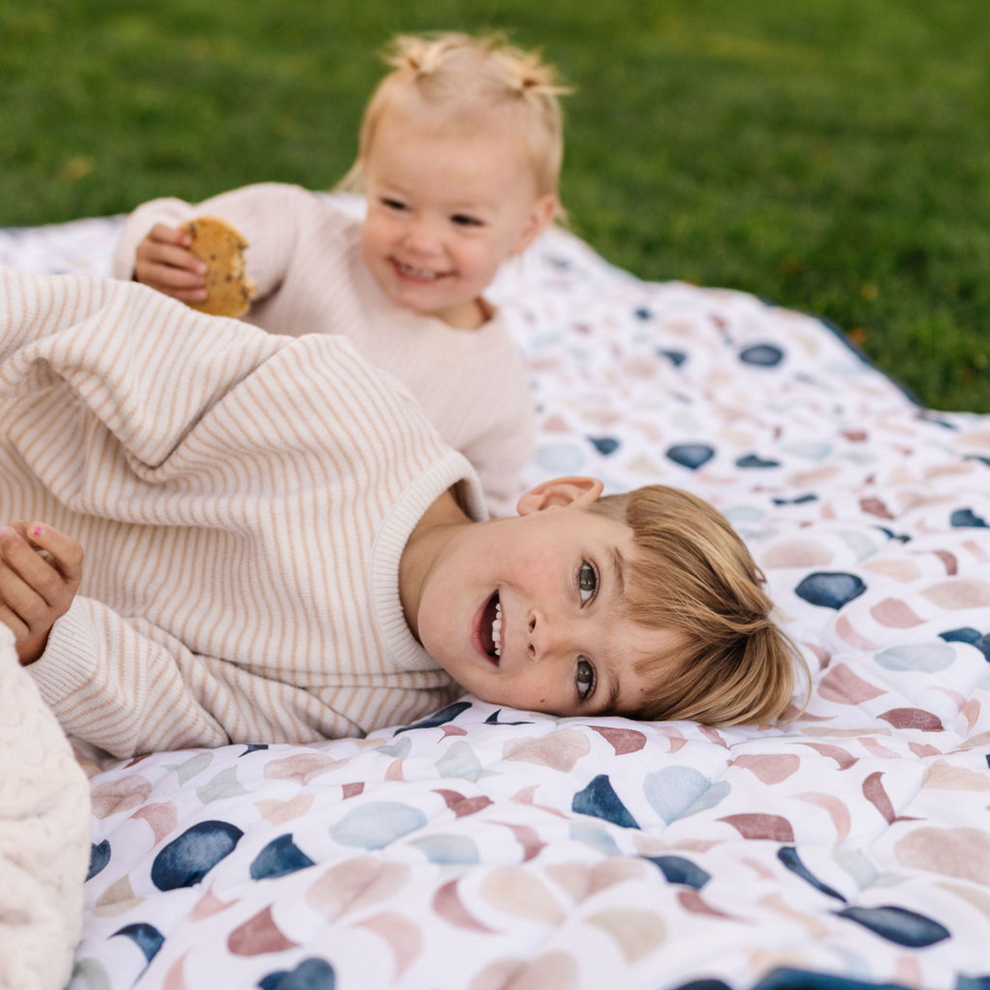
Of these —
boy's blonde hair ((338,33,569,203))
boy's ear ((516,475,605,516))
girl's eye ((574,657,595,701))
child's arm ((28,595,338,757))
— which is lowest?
child's arm ((28,595,338,757))

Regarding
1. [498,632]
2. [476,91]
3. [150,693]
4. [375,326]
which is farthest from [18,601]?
[476,91]

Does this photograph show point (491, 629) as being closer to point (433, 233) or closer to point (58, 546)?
point (58, 546)

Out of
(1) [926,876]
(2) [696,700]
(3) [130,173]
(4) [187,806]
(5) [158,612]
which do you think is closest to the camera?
(1) [926,876]

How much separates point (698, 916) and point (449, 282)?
1.89 m

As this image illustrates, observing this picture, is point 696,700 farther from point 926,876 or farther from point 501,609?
point 926,876

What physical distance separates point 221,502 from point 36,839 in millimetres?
753

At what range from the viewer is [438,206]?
8.66 ft

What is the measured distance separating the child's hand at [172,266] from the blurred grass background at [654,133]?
6.53 feet

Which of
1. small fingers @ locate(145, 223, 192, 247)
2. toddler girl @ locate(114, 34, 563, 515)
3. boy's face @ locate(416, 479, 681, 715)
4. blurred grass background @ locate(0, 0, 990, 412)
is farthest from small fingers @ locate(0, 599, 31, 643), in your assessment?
blurred grass background @ locate(0, 0, 990, 412)

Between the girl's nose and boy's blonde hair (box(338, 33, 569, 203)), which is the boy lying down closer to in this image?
the girl's nose

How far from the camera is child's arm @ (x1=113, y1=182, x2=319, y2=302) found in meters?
2.40

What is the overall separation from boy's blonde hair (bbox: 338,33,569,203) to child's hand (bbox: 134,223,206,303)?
608 millimetres

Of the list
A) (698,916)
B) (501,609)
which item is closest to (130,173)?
(501,609)

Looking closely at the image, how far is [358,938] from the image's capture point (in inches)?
47.6
